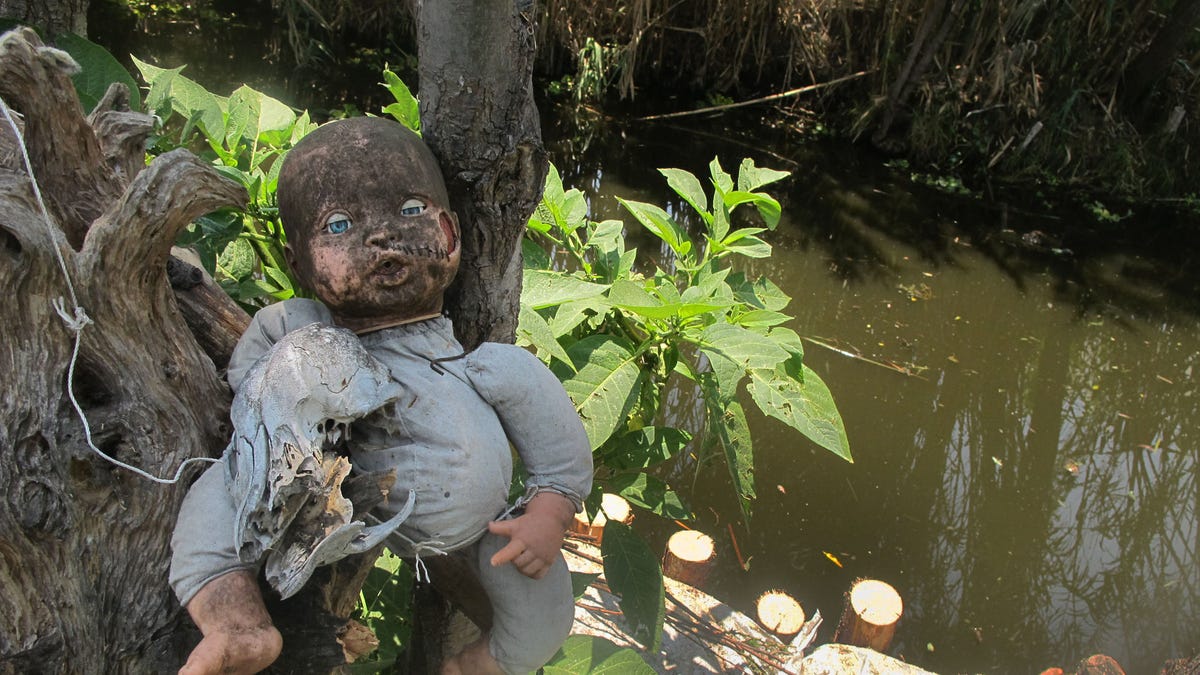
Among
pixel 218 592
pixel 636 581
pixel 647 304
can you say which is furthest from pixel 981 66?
pixel 218 592

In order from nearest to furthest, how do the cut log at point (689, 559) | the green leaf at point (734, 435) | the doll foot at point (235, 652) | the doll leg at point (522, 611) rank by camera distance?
the doll foot at point (235, 652) < the doll leg at point (522, 611) < the green leaf at point (734, 435) < the cut log at point (689, 559)

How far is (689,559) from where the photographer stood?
9.60 ft

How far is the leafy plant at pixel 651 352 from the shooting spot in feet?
5.45

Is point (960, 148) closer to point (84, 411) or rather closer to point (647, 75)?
point (647, 75)

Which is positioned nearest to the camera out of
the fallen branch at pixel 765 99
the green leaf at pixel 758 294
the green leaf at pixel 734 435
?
the green leaf at pixel 734 435

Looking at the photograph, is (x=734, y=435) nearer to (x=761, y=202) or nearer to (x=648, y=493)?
(x=648, y=493)

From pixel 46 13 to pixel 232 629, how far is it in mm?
1498

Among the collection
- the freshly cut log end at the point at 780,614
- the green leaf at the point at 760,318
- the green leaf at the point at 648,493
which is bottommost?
the freshly cut log end at the point at 780,614

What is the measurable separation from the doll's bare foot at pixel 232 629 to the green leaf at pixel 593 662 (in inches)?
29.9

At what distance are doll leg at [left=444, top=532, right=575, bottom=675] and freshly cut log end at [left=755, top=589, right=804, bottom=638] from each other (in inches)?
69.9

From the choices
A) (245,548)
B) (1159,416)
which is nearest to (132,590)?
(245,548)

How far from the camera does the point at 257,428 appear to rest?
1057mm

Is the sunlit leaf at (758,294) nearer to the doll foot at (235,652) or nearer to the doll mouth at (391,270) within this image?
the doll mouth at (391,270)

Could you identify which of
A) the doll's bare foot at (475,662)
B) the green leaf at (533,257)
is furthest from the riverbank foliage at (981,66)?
the doll's bare foot at (475,662)
